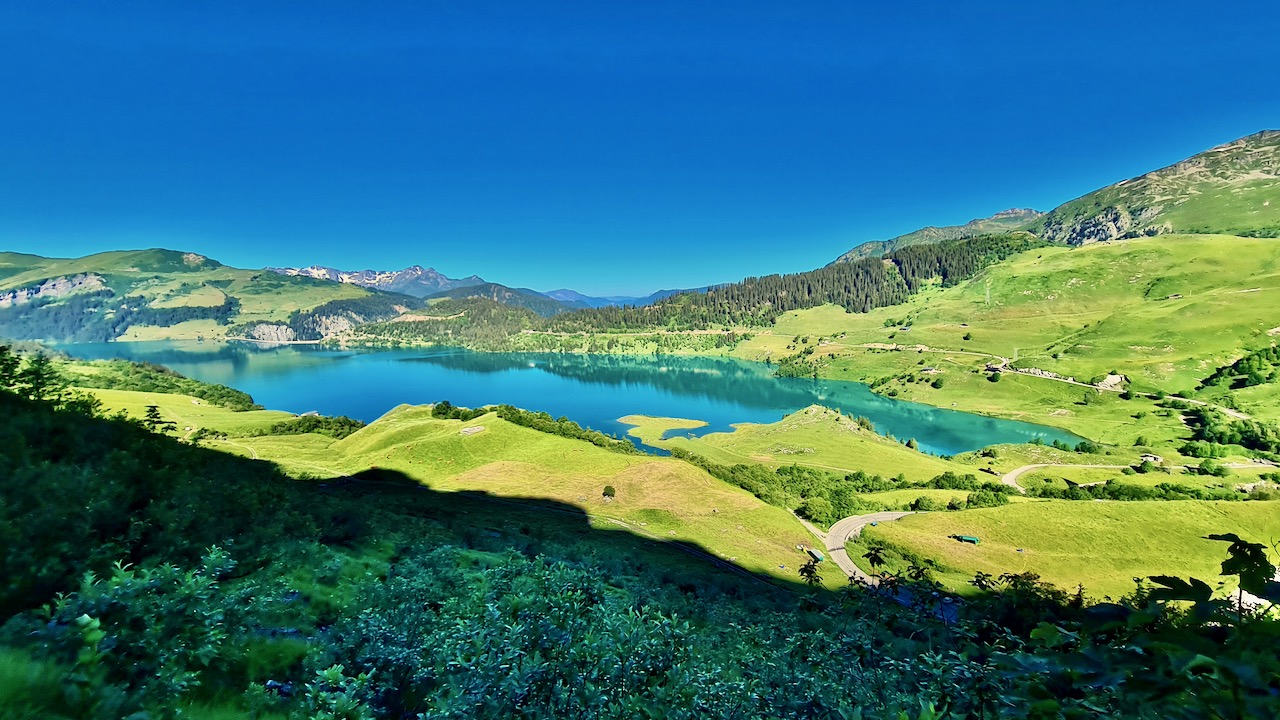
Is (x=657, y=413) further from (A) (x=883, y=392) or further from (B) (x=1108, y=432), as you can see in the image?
(B) (x=1108, y=432)

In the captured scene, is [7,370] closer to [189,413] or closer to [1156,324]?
[189,413]

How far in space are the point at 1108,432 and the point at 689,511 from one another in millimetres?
105418

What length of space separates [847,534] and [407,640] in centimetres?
4964

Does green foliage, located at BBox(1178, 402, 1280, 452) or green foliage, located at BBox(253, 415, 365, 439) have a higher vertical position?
green foliage, located at BBox(253, 415, 365, 439)

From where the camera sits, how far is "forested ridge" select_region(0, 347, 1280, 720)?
3318mm

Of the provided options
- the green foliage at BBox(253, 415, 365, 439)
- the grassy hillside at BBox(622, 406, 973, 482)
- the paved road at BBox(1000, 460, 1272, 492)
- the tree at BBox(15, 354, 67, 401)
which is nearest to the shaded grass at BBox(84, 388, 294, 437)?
the green foliage at BBox(253, 415, 365, 439)

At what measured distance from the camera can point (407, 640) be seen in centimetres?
803

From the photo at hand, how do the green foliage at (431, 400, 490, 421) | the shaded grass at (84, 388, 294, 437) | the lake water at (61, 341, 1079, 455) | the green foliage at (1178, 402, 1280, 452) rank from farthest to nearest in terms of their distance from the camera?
the lake water at (61, 341, 1079, 455), the green foliage at (1178, 402, 1280, 452), the green foliage at (431, 400, 490, 421), the shaded grass at (84, 388, 294, 437)

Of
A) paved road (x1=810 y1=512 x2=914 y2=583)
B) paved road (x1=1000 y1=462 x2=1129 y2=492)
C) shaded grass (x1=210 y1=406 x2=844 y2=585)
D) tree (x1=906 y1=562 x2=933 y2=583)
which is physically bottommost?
paved road (x1=1000 y1=462 x2=1129 y2=492)

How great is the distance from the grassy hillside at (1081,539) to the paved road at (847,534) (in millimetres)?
1277

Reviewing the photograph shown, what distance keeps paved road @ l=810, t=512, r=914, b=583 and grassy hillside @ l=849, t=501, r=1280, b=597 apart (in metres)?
1.28

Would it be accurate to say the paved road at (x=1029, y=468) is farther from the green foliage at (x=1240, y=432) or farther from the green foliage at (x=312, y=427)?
the green foliage at (x=312, y=427)

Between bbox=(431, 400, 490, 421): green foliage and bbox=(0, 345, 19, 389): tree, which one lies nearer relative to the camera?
bbox=(0, 345, 19, 389): tree

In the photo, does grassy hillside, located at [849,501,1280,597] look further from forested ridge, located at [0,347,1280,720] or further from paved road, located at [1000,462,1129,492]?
forested ridge, located at [0,347,1280,720]
